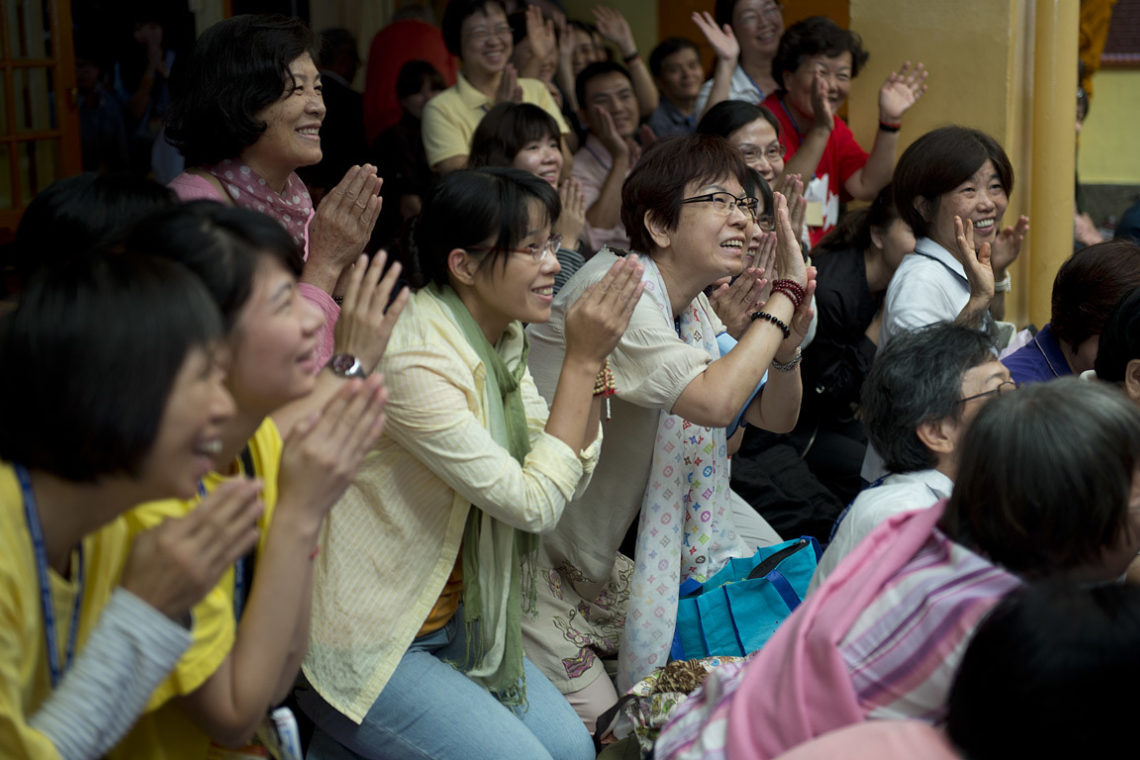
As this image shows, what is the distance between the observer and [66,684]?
52.5 inches

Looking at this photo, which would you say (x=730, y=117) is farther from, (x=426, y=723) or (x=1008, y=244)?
(x=426, y=723)

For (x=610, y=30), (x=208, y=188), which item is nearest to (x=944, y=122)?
(x=610, y=30)

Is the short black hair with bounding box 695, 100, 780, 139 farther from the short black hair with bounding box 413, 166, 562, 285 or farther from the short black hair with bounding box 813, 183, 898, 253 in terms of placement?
the short black hair with bounding box 413, 166, 562, 285

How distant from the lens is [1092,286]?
120 inches

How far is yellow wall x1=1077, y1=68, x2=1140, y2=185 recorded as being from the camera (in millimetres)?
10156

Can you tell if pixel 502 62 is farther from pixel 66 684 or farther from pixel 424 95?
pixel 66 684

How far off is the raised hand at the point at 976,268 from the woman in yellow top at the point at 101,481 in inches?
92.9

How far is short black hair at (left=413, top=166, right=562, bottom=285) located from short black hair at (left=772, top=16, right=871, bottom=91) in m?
2.58

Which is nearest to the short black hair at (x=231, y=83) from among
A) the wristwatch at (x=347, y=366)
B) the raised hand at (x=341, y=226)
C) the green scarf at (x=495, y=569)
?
the raised hand at (x=341, y=226)

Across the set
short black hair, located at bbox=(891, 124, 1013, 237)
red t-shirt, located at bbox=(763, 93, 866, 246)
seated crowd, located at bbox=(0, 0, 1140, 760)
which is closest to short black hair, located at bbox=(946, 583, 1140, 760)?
seated crowd, located at bbox=(0, 0, 1140, 760)

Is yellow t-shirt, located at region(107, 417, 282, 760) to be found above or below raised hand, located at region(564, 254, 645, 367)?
below

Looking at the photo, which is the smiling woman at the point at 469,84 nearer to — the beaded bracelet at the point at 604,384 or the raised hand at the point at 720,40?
the raised hand at the point at 720,40

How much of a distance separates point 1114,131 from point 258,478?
33.5 feet

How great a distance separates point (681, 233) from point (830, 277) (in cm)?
119
